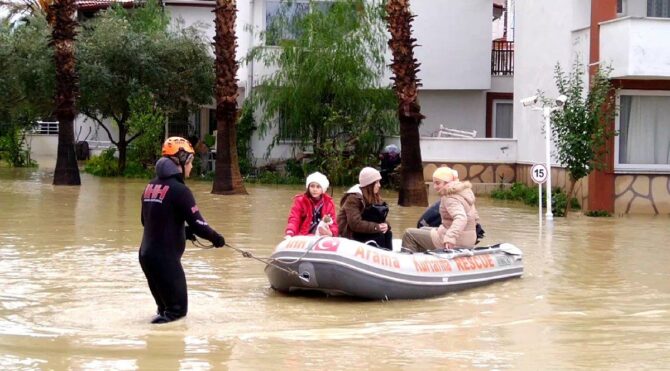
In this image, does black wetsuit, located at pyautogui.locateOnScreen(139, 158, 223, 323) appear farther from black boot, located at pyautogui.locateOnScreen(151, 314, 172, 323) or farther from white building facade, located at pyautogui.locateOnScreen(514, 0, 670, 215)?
white building facade, located at pyautogui.locateOnScreen(514, 0, 670, 215)

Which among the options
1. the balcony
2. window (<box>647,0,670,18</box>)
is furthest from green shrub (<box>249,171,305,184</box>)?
the balcony

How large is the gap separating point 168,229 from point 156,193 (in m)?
0.36

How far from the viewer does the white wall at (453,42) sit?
34.3 m

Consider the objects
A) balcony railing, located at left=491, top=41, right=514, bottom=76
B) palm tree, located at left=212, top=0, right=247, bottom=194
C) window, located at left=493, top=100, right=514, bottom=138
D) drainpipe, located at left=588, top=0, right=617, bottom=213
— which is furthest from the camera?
window, located at left=493, top=100, right=514, bottom=138

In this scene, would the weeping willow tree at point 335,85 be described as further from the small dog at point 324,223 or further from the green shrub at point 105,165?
the small dog at point 324,223

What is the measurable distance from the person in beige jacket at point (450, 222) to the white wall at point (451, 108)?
21.0 m

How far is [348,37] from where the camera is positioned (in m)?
32.6

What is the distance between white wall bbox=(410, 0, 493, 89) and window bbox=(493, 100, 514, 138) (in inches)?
52.3

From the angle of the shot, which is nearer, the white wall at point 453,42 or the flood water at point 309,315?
the flood water at point 309,315

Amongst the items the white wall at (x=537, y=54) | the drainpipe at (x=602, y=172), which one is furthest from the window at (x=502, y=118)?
the drainpipe at (x=602, y=172)

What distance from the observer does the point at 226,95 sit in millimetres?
28531

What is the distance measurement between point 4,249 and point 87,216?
550cm

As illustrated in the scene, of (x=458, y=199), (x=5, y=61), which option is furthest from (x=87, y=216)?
(x=5, y=61)

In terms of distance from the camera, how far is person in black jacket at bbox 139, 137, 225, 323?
10.6 m
